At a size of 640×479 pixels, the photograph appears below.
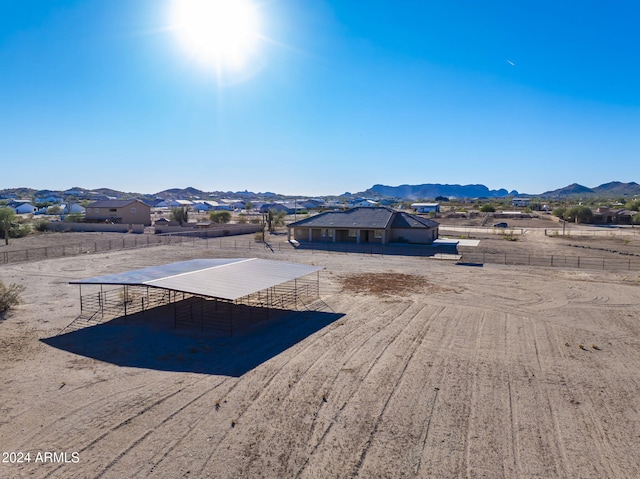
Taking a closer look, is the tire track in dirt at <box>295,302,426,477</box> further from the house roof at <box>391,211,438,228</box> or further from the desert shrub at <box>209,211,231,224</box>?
the desert shrub at <box>209,211,231,224</box>

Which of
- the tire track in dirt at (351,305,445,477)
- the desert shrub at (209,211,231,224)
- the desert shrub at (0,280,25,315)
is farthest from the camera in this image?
the desert shrub at (209,211,231,224)

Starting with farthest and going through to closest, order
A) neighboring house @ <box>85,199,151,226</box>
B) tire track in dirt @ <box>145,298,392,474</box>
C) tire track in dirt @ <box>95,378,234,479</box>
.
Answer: neighboring house @ <box>85,199,151,226</box>, tire track in dirt @ <box>145,298,392,474</box>, tire track in dirt @ <box>95,378,234,479</box>

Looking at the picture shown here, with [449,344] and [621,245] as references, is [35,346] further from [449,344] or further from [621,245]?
[621,245]

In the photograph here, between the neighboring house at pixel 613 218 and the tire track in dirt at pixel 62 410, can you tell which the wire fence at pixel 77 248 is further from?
the neighboring house at pixel 613 218

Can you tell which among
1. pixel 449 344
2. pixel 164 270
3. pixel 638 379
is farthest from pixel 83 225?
pixel 638 379

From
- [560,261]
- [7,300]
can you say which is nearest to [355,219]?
[560,261]

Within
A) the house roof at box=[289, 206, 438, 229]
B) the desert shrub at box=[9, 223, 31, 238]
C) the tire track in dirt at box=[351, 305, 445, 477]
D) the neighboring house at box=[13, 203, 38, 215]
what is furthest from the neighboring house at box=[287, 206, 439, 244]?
the neighboring house at box=[13, 203, 38, 215]

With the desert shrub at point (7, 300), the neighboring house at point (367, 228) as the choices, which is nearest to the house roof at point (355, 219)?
the neighboring house at point (367, 228)
